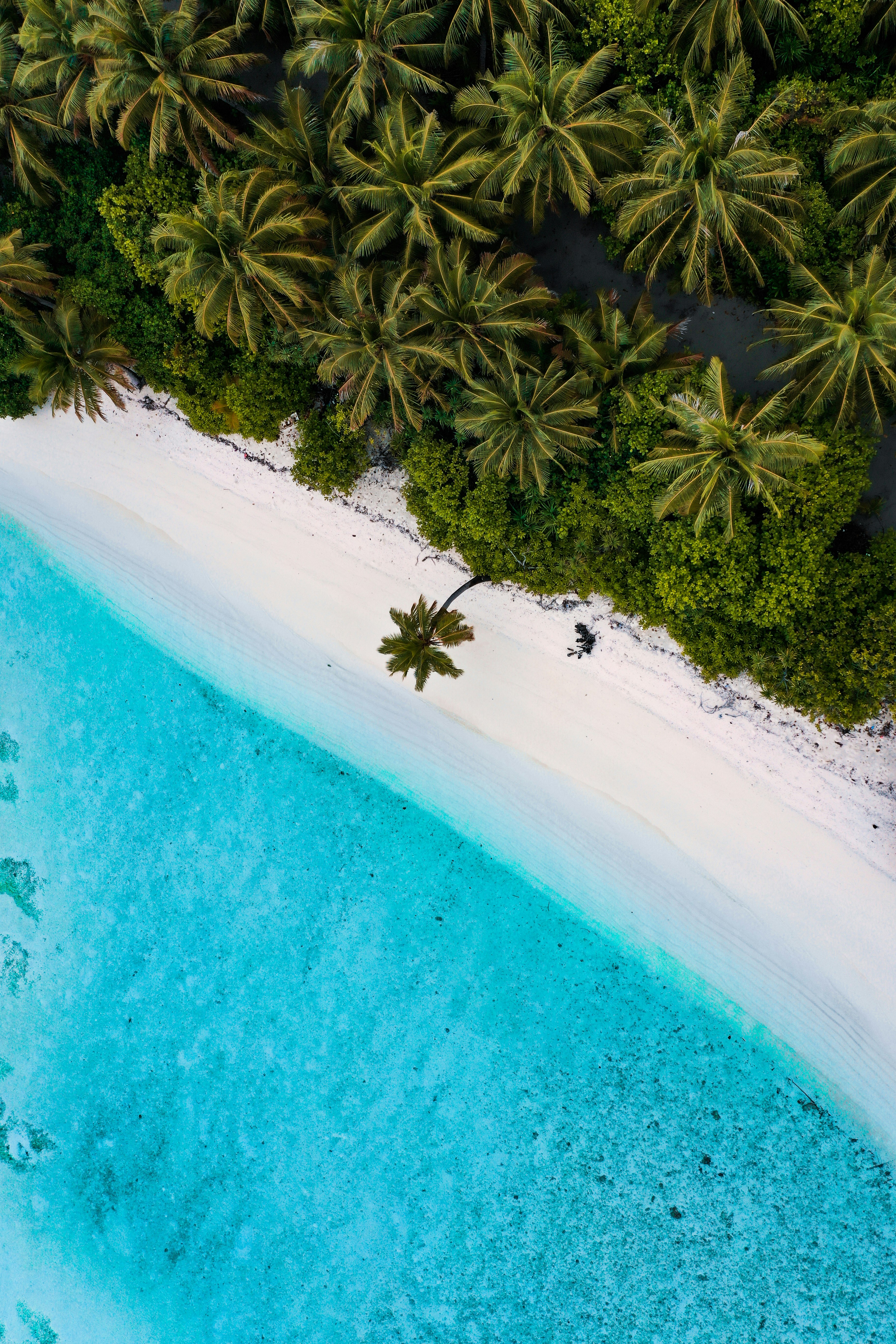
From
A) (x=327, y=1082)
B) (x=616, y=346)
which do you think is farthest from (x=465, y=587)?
(x=327, y=1082)

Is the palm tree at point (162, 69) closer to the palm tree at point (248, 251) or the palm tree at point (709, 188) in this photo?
the palm tree at point (248, 251)

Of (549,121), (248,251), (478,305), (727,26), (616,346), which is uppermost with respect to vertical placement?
(727,26)

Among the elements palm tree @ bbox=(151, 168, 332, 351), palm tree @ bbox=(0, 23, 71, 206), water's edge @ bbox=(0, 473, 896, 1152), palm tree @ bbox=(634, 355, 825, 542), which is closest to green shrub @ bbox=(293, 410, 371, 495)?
palm tree @ bbox=(151, 168, 332, 351)

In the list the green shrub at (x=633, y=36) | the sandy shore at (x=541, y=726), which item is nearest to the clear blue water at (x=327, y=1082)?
the sandy shore at (x=541, y=726)

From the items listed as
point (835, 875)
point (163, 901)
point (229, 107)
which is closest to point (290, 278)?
point (229, 107)

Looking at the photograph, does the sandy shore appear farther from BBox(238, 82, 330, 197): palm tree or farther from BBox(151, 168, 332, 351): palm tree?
BBox(238, 82, 330, 197): palm tree

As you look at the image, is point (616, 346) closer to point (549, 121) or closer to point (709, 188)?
point (709, 188)
